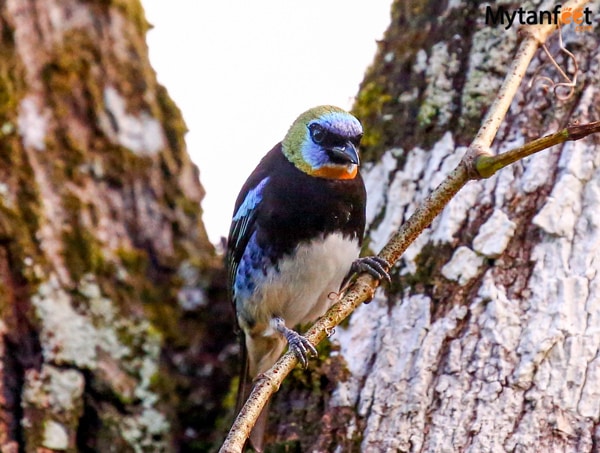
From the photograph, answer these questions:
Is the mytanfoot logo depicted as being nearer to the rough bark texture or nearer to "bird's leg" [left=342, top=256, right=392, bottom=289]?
"bird's leg" [left=342, top=256, right=392, bottom=289]

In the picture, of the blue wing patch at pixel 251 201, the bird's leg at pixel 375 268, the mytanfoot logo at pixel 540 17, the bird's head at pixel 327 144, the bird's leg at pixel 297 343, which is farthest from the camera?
the blue wing patch at pixel 251 201

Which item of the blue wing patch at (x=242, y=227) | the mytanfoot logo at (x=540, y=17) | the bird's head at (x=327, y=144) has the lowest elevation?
the blue wing patch at (x=242, y=227)

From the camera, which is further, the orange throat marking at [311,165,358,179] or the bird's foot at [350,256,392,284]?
the orange throat marking at [311,165,358,179]

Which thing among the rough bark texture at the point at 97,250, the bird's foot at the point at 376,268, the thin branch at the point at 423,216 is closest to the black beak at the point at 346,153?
the bird's foot at the point at 376,268

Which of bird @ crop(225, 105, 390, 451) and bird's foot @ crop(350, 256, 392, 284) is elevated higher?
bird @ crop(225, 105, 390, 451)

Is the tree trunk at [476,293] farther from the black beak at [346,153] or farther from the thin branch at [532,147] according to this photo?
the thin branch at [532,147]

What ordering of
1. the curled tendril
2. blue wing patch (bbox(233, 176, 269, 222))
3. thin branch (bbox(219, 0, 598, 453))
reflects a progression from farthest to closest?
blue wing patch (bbox(233, 176, 269, 222))
the curled tendril
thin branch (bbox(219, 0, 598, 453))

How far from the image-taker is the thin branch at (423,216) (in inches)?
102

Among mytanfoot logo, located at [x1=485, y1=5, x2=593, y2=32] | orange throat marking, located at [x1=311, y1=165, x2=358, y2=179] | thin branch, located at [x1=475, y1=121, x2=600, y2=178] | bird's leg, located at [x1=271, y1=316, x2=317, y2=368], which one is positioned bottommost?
bird's leg, located at [x1=271, y1=316, x2=317, y2=368]

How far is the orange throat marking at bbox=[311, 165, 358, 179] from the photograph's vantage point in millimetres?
3957

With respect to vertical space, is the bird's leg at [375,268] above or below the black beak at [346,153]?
below

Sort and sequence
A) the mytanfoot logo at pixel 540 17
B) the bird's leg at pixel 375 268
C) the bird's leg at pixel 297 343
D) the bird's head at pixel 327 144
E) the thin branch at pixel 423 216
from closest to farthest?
1. the thin branch at pixel 423 216
2. the bird's leg at pixel 297 343
3. the bird's leg at pixel 375 268
4. the mytanfoot logo at pixel 540 17
5. the bird's head at pixel 327 144

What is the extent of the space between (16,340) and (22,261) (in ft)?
1.17

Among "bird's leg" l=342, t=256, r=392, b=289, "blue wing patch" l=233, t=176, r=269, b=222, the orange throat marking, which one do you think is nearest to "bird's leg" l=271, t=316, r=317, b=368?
"bird's leg" l=342, t=256, r=392, b=289
